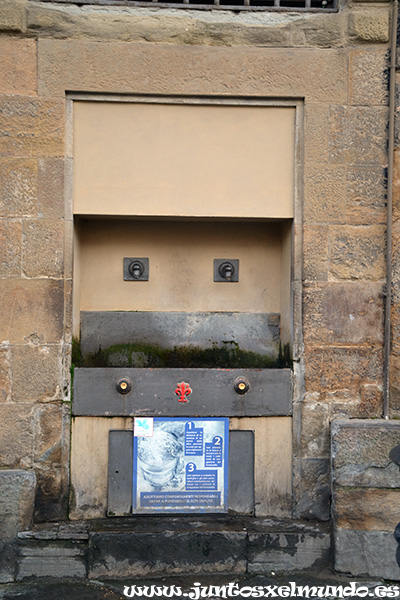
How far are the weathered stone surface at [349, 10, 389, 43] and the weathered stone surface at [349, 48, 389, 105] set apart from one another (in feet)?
0.37

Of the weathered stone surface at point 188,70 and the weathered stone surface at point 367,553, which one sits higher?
the weathered stone surface at point 188,70

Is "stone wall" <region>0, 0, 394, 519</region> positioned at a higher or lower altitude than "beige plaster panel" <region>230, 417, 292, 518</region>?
higher

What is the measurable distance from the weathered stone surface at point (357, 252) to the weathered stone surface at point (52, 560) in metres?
3.31

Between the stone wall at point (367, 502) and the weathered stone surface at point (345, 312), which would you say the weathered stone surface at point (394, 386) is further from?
the stone wall at point (367, 502)

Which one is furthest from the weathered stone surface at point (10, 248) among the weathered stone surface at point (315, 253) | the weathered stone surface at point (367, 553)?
the weathered stone surface at point (367, 553)

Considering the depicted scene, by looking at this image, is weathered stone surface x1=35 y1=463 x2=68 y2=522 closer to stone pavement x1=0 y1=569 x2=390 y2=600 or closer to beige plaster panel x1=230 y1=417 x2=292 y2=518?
stone pavement x1=0 y1=569 x2=390 y2=600

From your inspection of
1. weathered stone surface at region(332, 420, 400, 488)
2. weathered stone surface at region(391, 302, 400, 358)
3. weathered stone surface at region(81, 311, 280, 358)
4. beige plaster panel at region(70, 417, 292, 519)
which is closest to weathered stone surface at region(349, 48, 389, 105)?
weathered stone surface at region(391, 302, 400, 358)

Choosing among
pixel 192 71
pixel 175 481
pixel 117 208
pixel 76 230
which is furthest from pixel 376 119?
Result: pixel 175 481

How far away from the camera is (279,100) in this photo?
5227mm

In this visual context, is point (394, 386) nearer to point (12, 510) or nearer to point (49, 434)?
point (49, 434)

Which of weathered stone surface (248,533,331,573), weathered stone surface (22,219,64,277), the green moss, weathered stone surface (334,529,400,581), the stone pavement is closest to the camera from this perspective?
the stone pavement

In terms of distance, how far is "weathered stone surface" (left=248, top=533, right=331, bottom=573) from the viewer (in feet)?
16.1

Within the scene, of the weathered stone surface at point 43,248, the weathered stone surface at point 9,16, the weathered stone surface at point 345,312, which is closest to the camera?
the weathered stone surface at point 9,16

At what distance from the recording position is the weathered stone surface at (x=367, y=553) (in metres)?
4.76
